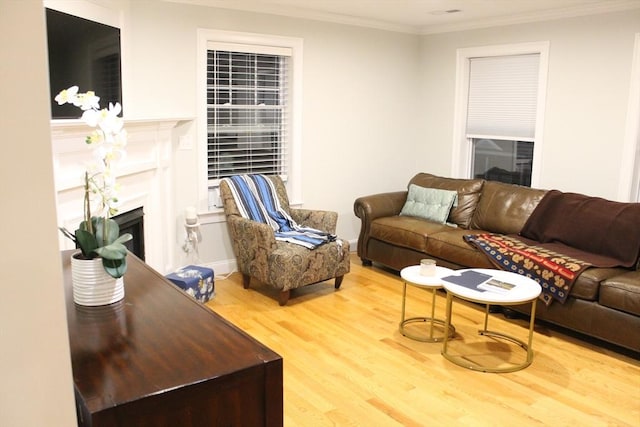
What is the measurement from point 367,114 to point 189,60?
2.01m

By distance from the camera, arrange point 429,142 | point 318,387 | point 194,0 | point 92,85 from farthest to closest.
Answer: point 429,142 → point 194,0 → point 92,85 → point 318,387

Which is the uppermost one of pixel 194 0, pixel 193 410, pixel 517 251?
pixel 194 0

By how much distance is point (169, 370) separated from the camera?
3.92 ft

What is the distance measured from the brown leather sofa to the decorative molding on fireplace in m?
1.87

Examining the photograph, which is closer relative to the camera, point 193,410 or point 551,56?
point 193,410

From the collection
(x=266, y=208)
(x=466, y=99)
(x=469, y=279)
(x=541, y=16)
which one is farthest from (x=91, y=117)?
(x=466, y=99)

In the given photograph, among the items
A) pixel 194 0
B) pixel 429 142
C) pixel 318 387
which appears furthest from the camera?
pixel 429 142

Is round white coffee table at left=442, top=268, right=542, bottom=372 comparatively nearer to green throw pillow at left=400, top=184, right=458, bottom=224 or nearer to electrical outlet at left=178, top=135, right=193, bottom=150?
green throw pillow at left=400, top=184, right=458, bottom=224

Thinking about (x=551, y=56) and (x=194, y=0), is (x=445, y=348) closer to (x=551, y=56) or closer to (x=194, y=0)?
(x=551, y=56)

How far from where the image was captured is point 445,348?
3.48 metres

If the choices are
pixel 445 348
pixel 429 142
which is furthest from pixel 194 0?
pixel 445 348

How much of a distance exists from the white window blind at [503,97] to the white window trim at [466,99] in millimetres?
62

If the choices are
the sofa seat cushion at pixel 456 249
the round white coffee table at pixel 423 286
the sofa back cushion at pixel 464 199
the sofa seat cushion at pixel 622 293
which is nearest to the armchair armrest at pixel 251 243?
the round white coffee table at pixel 423 286

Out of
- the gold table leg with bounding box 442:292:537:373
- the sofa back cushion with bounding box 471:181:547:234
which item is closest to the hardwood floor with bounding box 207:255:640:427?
the gold table leg with bounding box 442:292:537:373
